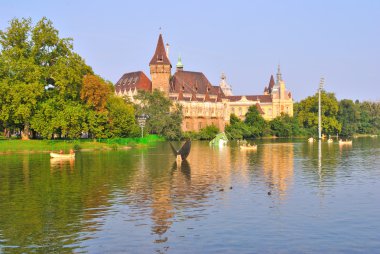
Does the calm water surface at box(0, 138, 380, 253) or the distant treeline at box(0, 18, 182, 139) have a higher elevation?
the distant treeline at box(0, 18, 182, 139)

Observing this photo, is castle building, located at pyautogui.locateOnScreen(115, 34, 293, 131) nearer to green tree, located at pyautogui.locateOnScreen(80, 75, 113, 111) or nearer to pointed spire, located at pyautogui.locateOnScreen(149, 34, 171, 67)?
pointed spire, located at pyautogui.locateOnScreen(149, 34, 171, 67)

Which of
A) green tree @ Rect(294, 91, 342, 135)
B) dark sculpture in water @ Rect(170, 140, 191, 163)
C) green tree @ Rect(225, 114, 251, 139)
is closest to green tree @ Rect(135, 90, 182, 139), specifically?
green tree @ Rect(225, 114, 251, 139)

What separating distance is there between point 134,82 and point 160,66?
17.4 m

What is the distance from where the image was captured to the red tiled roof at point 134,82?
170 meters

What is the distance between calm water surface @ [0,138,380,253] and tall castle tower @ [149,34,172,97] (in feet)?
388

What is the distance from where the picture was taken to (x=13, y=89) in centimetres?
7756

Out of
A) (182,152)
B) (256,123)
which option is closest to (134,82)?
(256,123)

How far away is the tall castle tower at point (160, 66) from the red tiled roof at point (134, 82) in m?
7.37

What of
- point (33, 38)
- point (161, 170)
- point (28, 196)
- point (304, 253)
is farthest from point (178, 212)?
point (33, 38)

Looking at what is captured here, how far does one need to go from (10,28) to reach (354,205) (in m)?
67.9

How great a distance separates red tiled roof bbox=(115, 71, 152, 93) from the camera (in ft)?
559

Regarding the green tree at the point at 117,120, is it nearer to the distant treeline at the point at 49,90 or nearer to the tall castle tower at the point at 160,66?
the distant treeline at the point at 49,90

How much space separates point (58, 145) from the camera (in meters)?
82.0

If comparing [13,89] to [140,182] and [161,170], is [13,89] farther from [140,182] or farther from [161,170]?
[140,182]
